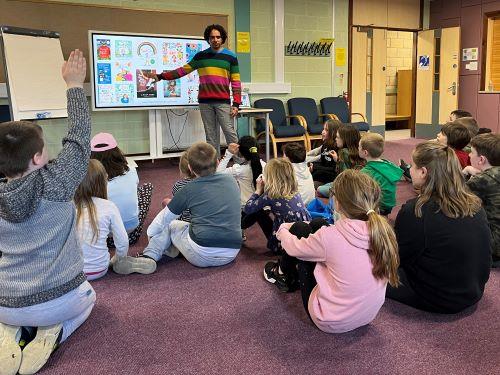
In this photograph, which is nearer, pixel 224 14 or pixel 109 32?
pixel 109 32

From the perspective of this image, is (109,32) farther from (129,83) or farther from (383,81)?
(383,81)

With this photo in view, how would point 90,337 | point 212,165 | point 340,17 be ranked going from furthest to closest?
point 340,17 < point 212,165 < point 90,337

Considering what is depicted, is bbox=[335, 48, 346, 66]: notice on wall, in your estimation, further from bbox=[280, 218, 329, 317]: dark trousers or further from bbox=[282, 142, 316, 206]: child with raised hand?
bbox=[280, 218, 329, 317]: dark trousers

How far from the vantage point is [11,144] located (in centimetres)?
159

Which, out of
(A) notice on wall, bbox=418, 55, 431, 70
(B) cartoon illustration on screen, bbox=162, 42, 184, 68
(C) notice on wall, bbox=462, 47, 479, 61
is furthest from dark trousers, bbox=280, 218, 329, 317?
(A) notice on wall, bbox=418, 55, 431, 70

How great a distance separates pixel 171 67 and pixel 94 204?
13.9 ft

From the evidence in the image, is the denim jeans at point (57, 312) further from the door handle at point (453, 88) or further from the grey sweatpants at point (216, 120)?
the door handle at point (453, 88)

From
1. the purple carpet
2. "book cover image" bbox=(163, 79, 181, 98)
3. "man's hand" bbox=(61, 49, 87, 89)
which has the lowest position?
the purple carpet

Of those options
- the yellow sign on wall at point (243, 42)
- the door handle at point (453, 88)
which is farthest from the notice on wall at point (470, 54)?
the yellow sign on wall at point (243, 42)

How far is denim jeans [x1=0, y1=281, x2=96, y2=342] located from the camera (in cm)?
173

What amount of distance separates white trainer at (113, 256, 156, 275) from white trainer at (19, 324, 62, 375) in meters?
0.75

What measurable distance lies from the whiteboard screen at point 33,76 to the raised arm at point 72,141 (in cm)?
312

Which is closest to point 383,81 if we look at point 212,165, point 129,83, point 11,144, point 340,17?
point 340,17

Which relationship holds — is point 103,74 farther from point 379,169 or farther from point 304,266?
point 304,266
